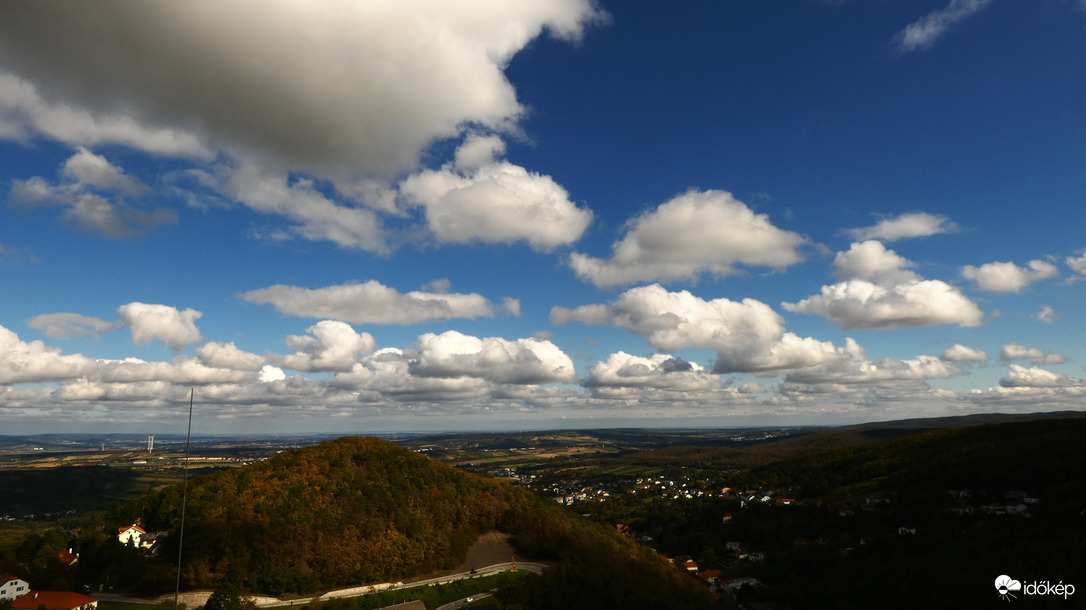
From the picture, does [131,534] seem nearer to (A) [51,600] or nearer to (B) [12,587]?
(B) [12,587]

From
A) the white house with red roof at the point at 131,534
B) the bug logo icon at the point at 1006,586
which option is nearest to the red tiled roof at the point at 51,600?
the white house with red roof at the point at 131,534

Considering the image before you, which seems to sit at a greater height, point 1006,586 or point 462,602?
point 1006,586

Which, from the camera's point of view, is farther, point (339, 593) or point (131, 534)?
point (131, 534)

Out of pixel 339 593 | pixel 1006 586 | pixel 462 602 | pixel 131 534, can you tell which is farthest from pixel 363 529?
pixel 1006 586

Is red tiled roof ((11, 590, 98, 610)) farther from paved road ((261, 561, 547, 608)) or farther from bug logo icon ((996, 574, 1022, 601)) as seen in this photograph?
bug logo icon ((996, 574, 1022, 601))

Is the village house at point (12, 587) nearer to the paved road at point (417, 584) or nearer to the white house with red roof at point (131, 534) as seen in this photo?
the white house with red roof at point (131, 534)

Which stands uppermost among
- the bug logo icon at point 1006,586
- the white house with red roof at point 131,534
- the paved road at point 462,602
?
the white house with red roof at point 131,534

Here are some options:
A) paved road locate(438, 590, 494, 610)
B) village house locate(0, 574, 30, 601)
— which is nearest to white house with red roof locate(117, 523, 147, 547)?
village house locate(0, 574, 30, 601)
